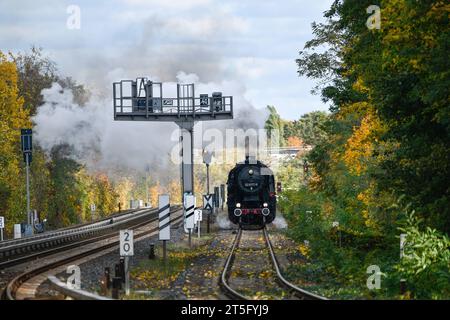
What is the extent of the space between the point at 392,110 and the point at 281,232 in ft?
75.6

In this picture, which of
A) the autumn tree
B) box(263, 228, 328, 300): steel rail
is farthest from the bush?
the autumn tree

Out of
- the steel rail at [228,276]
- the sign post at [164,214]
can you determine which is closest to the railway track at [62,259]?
the sign post at [164,214]

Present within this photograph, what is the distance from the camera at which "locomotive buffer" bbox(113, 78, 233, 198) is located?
159ft

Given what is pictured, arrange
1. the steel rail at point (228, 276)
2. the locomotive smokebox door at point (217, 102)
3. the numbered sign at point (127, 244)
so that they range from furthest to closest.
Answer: the locomotive smokebox door at point (217, 102) < the numbered sign at point (127, 244) < the steel rail at point (228, 276)

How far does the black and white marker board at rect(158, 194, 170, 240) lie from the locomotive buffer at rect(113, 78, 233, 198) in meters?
19.2

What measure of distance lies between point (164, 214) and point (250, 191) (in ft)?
62.4

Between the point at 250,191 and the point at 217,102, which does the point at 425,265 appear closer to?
the point at 250,191

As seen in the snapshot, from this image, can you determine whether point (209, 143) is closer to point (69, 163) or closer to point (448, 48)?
point (69, 163)

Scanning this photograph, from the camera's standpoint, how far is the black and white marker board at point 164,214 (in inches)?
1051

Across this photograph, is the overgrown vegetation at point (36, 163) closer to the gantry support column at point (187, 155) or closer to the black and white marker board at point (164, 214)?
the gantry support column at point (187, 155)

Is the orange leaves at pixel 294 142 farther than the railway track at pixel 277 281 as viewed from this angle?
Yes

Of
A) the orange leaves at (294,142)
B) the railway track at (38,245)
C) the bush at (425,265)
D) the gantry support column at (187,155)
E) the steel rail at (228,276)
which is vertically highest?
the orange leaves at (294,142)

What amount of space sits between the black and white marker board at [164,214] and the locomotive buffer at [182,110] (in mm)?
19243

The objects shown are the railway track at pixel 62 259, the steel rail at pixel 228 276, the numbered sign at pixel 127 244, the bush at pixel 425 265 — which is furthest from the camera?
the railway track at pixel 62 259
